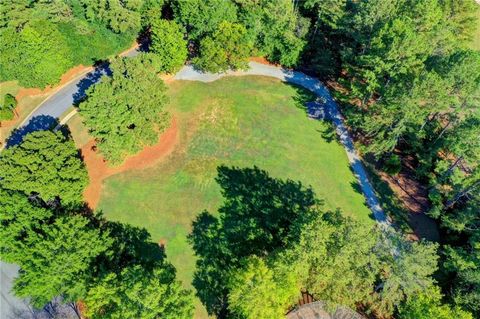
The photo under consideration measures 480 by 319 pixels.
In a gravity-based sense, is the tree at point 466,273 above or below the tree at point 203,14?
below

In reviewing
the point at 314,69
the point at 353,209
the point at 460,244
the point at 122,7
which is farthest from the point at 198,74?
the point at 460,244

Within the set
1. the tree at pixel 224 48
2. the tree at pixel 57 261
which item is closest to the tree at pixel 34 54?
the tree at pixel 224 48

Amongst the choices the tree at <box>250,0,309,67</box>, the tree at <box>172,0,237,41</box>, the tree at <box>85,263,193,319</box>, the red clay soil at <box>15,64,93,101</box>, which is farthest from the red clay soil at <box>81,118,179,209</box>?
the tree at <box>250,0,309,67</box>

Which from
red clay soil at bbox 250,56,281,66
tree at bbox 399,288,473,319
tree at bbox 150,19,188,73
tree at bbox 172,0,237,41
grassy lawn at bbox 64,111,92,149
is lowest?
grassy lawn at bbox 64,111,92,149

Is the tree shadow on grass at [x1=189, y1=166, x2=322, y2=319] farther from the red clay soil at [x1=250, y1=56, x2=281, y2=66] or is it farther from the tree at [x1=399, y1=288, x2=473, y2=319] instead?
the red clay soil at [x1=250, y1=56, x2=281, y2=66]

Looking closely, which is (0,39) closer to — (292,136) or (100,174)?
(100,174)

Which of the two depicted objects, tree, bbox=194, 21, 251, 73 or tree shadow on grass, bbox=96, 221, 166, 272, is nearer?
tree shadow on grass, bbox=96, 221, 166, 272

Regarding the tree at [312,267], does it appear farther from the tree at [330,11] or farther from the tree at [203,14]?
the tree at [330,11]
